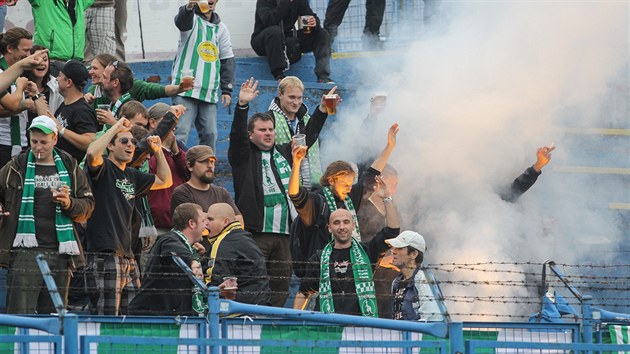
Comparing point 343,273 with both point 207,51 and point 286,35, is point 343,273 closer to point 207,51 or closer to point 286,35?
point 207,51

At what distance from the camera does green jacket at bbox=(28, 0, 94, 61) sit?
39.4 feet

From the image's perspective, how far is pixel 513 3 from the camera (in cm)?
1498

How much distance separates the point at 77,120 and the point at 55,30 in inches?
87.3

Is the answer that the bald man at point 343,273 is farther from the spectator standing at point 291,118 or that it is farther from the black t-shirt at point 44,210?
the black t-shirt at point 44,210

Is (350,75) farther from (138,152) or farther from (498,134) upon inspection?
(138,152)

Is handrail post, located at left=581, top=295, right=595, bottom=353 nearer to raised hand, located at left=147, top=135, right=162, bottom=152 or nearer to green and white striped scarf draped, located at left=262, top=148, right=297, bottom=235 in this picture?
green and white striped scarf draped, located at left=262, top=148, right=297, bottom=235

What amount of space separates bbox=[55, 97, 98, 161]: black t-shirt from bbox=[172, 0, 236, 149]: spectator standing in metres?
1.89

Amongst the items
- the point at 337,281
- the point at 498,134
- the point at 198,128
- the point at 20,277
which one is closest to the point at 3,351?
the point at 20,277

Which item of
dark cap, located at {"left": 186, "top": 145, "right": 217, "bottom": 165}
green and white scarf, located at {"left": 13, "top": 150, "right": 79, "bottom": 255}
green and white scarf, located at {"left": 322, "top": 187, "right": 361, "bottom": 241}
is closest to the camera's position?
green and white scarf, located at {"left": 13, "top": 150, "right": 79, "bottom": 255}

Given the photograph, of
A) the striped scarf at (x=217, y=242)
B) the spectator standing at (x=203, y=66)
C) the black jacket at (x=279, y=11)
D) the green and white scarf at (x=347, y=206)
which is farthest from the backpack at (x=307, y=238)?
the black jacket at (x=279, y=11)

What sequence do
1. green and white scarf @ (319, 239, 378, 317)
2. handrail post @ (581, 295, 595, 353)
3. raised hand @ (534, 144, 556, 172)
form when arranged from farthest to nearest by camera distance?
raised hand @ (534, 144, 556, 172), green and white scarf @ (319, 239, 378, 317), handrail post @ (581, 295, 595, 353)

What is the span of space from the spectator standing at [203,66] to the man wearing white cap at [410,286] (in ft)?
10.1

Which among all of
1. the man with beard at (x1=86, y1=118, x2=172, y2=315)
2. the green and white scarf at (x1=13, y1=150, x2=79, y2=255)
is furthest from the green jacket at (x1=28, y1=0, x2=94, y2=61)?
the green and white scarf at (x1=13, y1=150, x2=79, y2=255)

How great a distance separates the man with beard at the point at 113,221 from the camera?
898cm
